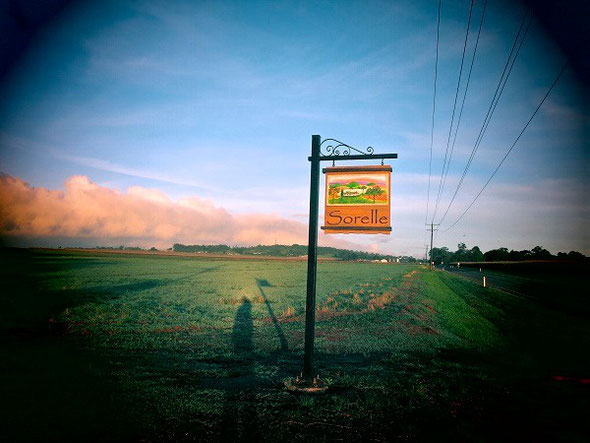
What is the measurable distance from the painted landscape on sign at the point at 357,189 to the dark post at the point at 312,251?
0.29 m

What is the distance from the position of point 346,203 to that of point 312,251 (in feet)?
3.99

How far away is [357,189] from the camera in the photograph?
20.3ft

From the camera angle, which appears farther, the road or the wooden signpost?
the road

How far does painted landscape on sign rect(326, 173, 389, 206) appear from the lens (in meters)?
6.07

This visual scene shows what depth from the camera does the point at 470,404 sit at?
5.73 meters

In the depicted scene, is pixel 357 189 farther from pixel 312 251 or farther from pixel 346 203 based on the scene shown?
pixel 312 251

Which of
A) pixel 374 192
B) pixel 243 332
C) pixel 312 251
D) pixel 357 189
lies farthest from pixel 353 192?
pixel 243 332

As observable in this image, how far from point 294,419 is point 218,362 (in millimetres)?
3663

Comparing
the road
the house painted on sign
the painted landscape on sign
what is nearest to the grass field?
the painted landscape on sign

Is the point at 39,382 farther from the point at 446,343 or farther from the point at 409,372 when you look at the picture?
the point at 446,343

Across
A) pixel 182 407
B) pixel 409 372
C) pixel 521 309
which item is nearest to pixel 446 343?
pixel 409 372

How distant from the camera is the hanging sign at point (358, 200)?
6047 millimetres

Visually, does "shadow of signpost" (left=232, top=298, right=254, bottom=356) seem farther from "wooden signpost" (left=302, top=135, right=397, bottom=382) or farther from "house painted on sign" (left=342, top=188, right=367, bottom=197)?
"house painted on sign" (left=342, top=188, right=367, bottom=197)

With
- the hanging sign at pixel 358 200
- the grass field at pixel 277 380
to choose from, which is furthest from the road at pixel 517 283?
the hanging sign at pixel 358 200
